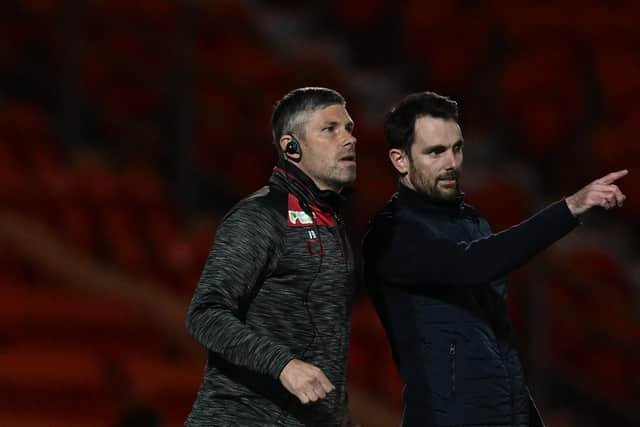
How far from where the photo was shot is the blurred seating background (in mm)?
5426

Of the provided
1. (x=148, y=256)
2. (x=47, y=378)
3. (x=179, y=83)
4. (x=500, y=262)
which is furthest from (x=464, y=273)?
(x=179, y=83)

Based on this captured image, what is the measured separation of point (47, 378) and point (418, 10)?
17.0 ft

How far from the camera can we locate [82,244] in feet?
19.8

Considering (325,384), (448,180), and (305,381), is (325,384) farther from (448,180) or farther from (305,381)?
(448,180)

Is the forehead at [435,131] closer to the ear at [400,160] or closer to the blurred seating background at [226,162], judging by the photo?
the ear at [400,160]

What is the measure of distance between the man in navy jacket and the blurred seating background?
114 centimetres

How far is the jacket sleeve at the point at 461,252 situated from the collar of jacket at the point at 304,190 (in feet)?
0.55

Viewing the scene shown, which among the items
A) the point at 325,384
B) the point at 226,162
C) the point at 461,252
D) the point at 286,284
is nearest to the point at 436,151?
the point at 461,252

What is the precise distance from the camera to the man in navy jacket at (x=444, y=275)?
9.22ft

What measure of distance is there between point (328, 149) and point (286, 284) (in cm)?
30

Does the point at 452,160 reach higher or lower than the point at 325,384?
higher

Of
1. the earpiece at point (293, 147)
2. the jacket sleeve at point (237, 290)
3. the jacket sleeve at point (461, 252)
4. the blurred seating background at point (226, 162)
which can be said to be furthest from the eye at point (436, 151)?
the blurred seating background at point (226, 162)

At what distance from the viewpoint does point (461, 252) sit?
2.86m

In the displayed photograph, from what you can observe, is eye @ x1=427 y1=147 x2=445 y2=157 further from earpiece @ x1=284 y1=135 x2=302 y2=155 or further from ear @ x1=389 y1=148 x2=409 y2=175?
earpiece @ x1=284 y1=135 x2=302 y2=155
